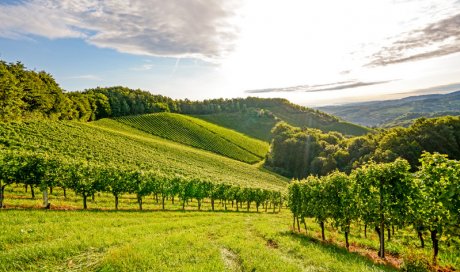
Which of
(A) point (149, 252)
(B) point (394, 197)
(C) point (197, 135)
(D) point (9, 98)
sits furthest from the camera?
(C) point (197, 135)

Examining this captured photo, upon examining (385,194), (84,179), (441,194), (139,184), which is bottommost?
(139,184)

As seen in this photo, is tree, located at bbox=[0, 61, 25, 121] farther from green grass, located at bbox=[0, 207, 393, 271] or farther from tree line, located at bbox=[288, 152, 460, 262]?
tree line, located at bbox=[288, 152, 460, 262]

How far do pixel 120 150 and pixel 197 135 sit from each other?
60.4 meters

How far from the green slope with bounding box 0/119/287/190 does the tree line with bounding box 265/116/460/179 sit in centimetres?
2043

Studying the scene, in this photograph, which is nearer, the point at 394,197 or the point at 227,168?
the point at 394,197

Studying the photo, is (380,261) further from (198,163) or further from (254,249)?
(198,163)

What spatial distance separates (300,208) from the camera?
35906mm

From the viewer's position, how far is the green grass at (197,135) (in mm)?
136875

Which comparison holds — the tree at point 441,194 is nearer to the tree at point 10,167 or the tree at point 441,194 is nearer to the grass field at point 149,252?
the grass field at point 149,252

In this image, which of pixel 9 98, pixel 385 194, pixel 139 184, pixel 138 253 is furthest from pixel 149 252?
pixel 9 98

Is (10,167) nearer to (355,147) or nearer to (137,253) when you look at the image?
(137,253)

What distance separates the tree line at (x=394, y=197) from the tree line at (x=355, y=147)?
190ft

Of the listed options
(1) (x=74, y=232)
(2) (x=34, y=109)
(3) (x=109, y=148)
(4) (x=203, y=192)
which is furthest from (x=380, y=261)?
(2) (x=34, y=109)

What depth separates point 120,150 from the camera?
8769 cm
